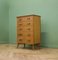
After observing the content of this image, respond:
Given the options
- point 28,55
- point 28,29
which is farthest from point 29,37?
→ point 28,55

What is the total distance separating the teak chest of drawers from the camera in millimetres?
3377

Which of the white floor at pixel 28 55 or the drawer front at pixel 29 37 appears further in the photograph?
the drawer front at pixel 29 37

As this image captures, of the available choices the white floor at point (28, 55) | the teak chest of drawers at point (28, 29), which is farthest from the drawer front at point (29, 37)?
the white floor at point (28, 55)

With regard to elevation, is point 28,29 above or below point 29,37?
above

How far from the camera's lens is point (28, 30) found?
345 cm

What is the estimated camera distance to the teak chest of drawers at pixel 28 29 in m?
3.38

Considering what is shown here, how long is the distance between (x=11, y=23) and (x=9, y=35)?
1.40 feet

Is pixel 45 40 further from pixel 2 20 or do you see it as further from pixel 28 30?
pixel 2 20

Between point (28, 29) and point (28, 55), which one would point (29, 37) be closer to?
point (28, 29)

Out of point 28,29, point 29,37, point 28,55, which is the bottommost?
point 28,55

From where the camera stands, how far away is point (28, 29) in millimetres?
3453

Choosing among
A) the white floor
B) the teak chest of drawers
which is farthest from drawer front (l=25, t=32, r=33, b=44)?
the white floor

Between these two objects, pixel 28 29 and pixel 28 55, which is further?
pixel 28 29

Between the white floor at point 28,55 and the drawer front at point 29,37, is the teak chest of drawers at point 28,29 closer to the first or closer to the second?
the drawer front at point 29,37
